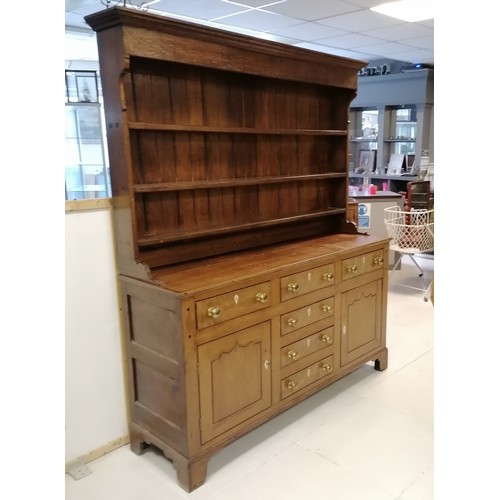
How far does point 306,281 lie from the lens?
2.42 m

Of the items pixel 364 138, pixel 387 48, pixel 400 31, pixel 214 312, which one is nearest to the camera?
pixel 214 312

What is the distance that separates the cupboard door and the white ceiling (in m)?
2.54

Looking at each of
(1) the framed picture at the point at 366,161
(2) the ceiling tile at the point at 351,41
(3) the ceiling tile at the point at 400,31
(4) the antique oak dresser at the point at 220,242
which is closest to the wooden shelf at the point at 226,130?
(4) the antique oak dresser at the point at 220,242

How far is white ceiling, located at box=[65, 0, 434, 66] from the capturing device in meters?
4.00

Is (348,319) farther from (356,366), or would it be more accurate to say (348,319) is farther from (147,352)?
(147,352)

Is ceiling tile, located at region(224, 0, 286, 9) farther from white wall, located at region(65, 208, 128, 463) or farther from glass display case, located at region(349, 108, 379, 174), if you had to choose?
glass display case, located at region(349, 108, 379, 174)

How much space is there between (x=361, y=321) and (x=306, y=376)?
56 cm

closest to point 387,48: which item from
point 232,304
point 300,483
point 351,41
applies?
point 351,41

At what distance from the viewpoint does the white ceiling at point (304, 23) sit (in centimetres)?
400

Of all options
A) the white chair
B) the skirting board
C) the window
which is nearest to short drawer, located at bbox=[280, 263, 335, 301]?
the skirting board

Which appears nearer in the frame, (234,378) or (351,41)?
(234,378)

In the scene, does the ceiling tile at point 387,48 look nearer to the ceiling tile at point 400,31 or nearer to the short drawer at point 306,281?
the ceiling tile at point 400,31

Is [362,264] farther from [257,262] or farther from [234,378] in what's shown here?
[234,378]
